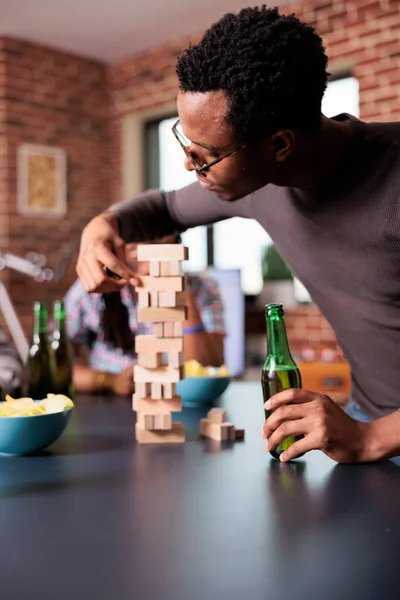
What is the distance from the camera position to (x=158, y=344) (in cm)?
114

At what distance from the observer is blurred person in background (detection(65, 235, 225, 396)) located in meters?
1.77

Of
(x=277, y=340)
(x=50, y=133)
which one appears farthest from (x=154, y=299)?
(x=50, y=133)

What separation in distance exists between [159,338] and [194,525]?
0.44m

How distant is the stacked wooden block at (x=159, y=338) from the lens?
1135 millimetres

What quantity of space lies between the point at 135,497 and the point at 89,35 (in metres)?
5.09

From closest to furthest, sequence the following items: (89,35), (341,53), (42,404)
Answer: (42,404) < (341,53) < (89,35)

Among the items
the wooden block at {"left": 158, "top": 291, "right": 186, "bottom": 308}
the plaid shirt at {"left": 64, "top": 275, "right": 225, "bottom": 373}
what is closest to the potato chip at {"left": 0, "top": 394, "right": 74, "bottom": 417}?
the wooden block at {"left": 158, "top": 291, "right": 186, "bottom": 308}

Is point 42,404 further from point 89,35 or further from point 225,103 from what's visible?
point 89,35

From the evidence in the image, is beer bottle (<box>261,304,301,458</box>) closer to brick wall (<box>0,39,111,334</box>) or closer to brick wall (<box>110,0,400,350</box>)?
brick wall (<box>110,0,400,350</box>)

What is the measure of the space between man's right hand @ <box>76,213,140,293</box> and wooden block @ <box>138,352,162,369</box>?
12 cm

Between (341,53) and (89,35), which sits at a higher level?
(89,35)

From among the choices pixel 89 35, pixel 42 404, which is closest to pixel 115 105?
pixel 89 35

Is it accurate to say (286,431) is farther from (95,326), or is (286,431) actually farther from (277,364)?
(95,326)

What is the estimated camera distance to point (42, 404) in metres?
1.12
